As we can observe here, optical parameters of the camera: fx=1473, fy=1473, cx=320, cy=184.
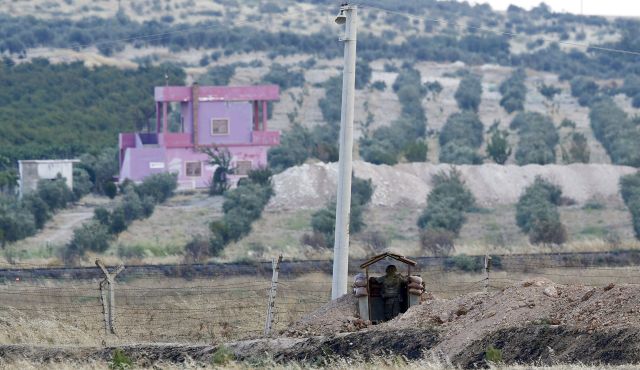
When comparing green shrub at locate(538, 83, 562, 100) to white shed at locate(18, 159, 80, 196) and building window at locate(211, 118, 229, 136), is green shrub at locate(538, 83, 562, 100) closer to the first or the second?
building window at locate(211, 118, 229, 136)

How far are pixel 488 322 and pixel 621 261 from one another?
2027cm

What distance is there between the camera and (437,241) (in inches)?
1929

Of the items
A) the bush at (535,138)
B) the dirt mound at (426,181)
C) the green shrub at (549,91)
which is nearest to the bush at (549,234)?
the dirt mound at (426,181)

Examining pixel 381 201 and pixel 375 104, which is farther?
pixel 375 104

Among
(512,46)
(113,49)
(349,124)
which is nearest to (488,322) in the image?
(349,124)

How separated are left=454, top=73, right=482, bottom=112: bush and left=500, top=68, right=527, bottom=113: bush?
5.94ft

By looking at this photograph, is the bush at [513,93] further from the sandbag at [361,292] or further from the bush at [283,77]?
the sandbag at [361,292]

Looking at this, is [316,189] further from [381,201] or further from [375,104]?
[375,104]

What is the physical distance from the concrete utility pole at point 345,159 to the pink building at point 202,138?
45.1 m

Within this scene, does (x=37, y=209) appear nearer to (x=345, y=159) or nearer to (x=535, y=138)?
(x=535, y=138)

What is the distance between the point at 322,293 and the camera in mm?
29562

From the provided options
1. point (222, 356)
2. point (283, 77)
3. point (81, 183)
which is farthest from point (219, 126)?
point (222, 356)

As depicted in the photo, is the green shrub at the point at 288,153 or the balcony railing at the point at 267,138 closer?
the balcony railing at the point at 267,138

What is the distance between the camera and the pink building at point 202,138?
69.3m
